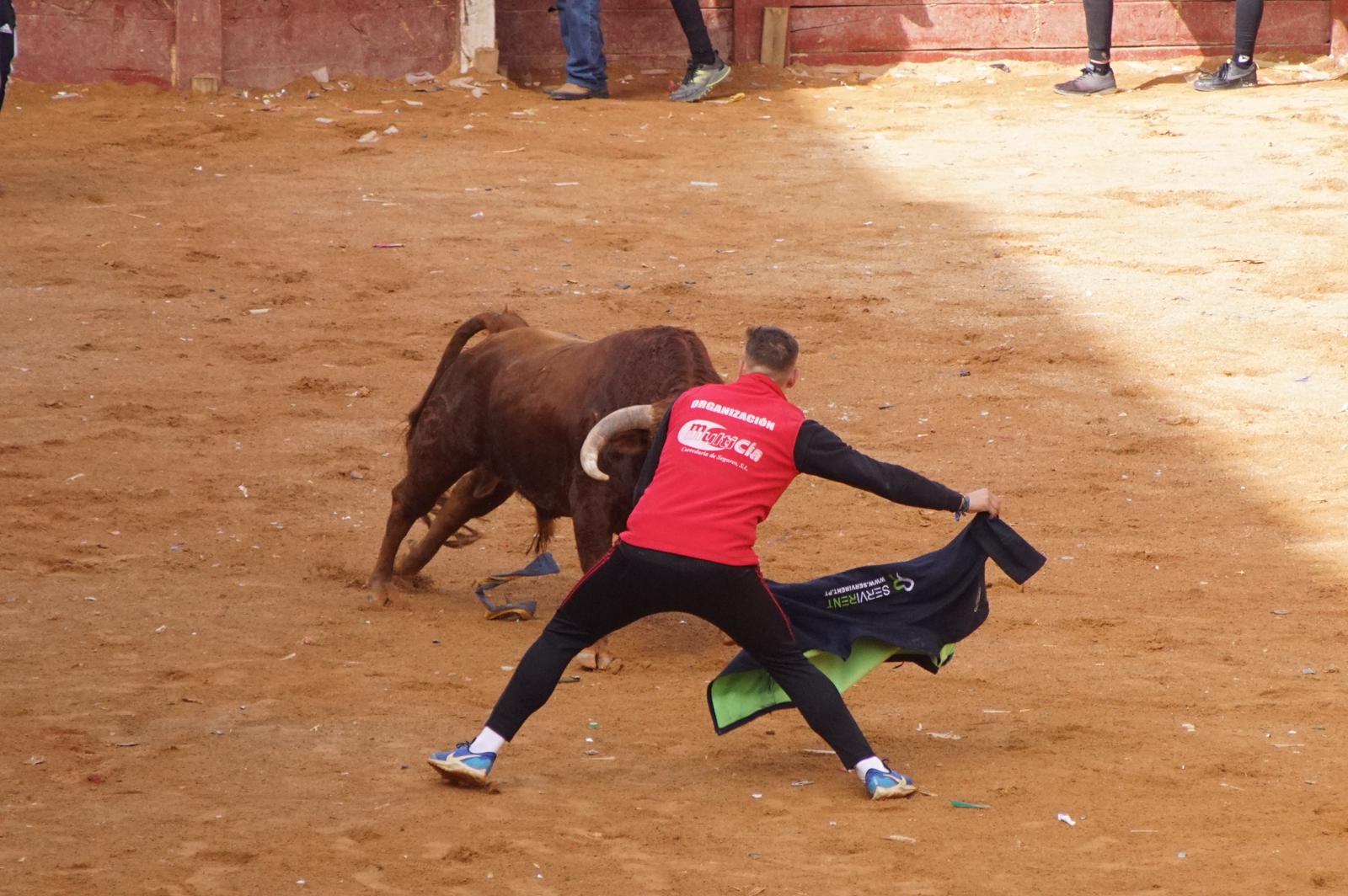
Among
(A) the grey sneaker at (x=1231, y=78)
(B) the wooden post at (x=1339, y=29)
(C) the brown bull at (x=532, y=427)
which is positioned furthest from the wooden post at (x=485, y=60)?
(C) the brown bull at (x=532, y=427)

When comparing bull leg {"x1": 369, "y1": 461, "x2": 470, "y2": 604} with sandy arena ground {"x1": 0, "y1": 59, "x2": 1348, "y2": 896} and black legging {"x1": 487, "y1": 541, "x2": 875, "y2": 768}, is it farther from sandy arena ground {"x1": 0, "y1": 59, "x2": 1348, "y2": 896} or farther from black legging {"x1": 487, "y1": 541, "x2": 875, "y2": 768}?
black legging {"x1": 487, "y1": 541, "x2": 875, "y2": 768}

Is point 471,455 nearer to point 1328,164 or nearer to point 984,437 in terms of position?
point 984,437

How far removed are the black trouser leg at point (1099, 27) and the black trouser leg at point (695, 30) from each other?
324 cm

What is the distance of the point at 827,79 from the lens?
1706 centimetres

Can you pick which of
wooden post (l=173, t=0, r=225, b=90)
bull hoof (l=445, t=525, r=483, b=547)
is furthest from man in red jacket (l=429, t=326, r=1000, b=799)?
wooden post (l=173, t=0, r=225, b=90)

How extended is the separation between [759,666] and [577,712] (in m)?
0.77

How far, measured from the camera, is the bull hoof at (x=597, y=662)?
640cm

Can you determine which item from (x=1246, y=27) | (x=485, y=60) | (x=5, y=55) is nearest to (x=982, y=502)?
(x=5, y=55)

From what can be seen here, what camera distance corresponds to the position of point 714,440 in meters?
4.93

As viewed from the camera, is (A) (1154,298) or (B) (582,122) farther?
(B) (582,122)

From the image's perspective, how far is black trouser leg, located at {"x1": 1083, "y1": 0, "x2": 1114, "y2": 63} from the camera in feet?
50.1

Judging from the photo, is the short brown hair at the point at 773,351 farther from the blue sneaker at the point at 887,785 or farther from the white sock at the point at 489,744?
the white sock at the point at 489,744

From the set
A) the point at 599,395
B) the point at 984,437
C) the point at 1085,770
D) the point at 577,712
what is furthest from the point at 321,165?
the point at 1085,770

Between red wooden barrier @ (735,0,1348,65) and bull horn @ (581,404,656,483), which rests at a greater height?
bull horn @ (581,404,656,483)
